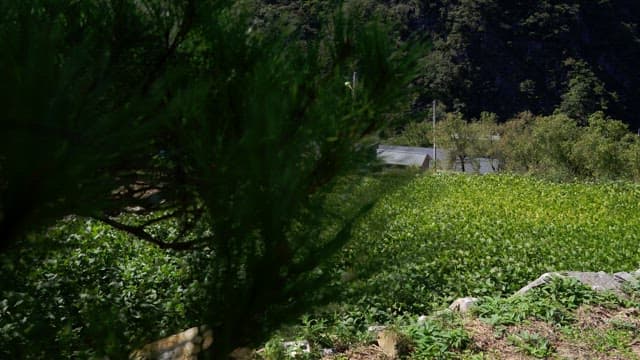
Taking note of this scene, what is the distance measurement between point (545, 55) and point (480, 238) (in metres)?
34.7

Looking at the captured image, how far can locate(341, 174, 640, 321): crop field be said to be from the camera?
93cm

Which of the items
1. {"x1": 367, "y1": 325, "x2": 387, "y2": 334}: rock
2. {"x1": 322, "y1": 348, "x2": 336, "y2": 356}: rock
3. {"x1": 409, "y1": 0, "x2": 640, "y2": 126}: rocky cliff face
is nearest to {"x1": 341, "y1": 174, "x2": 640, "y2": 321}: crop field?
{"x1": 367, "y1": 325, "x2": 387, "y2": 334}: rock

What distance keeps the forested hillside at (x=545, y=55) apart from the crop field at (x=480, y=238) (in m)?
18.3

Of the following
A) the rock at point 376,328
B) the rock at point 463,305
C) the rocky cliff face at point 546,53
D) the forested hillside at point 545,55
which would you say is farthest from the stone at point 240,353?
the rocky cliff face at point 546,53

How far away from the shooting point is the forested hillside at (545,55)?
3325cm

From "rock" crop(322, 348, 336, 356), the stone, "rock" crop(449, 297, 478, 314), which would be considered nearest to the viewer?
the stone

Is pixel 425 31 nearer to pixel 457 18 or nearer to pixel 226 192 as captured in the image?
pixel 226 192

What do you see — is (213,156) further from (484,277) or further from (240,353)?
(484,277)

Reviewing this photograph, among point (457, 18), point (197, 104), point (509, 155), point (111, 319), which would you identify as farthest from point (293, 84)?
point (457, 18)

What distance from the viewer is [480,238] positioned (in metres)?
6.60

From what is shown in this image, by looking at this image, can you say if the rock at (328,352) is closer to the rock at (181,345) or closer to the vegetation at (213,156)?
the vegetation at (213,156)

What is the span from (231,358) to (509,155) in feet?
88.2

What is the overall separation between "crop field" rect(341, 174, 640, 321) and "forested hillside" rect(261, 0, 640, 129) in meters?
18.3

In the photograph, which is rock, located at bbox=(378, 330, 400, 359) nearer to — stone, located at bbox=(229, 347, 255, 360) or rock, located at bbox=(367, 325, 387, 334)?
rock, located at bbox=(367, 325, 387, 334)
